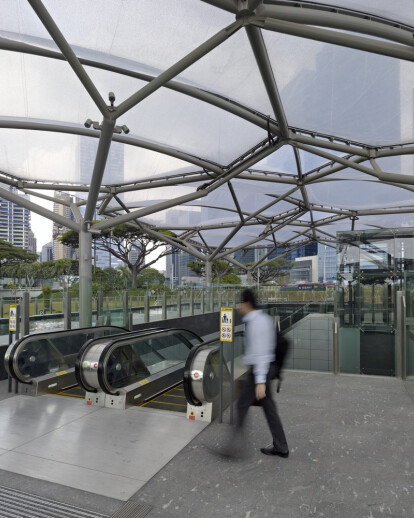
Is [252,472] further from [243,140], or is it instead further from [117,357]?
[243,140]

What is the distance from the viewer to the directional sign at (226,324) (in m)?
6.09

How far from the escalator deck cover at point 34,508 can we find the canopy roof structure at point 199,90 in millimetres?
7972

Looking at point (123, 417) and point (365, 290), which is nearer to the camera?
point (123, 417)

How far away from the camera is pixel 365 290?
462 inches

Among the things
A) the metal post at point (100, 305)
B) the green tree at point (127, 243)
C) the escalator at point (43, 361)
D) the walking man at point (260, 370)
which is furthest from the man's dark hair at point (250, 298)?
the green tree at point (127, 243)

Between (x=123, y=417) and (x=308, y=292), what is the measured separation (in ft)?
104

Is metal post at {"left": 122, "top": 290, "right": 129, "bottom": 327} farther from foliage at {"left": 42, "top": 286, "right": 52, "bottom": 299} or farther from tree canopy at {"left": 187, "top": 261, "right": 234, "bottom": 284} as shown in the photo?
tree canopy at {"left": 187, "top": 261, "right": 234, "bottom": 284}

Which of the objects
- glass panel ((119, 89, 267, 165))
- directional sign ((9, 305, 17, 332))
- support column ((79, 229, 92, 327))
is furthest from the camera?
glass panel ((119, 89, 267, 165))

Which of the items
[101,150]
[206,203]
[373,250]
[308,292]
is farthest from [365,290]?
[308,292]

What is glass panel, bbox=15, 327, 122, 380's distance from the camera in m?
8.05

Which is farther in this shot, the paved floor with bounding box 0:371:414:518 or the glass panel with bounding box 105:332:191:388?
the glass panel with bounding box 105:332:191:388

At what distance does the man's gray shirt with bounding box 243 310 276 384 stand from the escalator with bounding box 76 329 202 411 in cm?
319

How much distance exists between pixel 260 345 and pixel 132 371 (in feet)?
13.5

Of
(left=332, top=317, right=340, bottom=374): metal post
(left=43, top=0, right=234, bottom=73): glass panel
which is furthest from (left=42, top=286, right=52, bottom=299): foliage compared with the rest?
(left=332, top=317, right=340, bottom=374): metal post
